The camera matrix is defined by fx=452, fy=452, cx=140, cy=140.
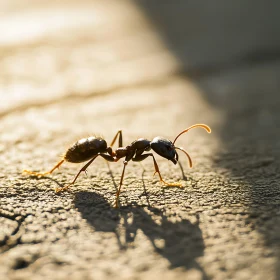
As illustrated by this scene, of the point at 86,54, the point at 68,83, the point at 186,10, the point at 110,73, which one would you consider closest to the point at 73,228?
the point at 68,83

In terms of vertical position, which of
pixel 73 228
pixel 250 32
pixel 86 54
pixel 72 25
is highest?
pixel 72 25

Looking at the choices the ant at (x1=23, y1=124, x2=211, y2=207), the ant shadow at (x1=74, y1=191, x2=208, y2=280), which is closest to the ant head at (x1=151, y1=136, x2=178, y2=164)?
the ant at (x1=23, y1=124, x2=211, y2=207)

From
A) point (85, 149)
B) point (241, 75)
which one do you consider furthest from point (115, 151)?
point (241, 75)

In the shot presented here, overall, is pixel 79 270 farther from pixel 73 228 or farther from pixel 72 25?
pixel 72 25

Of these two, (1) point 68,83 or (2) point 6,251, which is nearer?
(2) point 6,251

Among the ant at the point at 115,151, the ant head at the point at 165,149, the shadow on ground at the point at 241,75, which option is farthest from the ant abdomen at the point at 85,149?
the shadow on ground at the point at 241,75

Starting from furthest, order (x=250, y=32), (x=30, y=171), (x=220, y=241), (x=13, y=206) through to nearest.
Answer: (x=250, y=32)
(x=30, y=171)
(x=13, y=206)
(x=220, y=241)

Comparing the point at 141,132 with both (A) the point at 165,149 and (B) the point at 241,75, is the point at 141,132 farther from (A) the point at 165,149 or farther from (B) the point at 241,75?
(B) the point at 241,75

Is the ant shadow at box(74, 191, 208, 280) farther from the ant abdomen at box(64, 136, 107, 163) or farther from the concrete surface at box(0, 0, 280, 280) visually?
the ant abdomen at box(64, 136, 107, 163)
